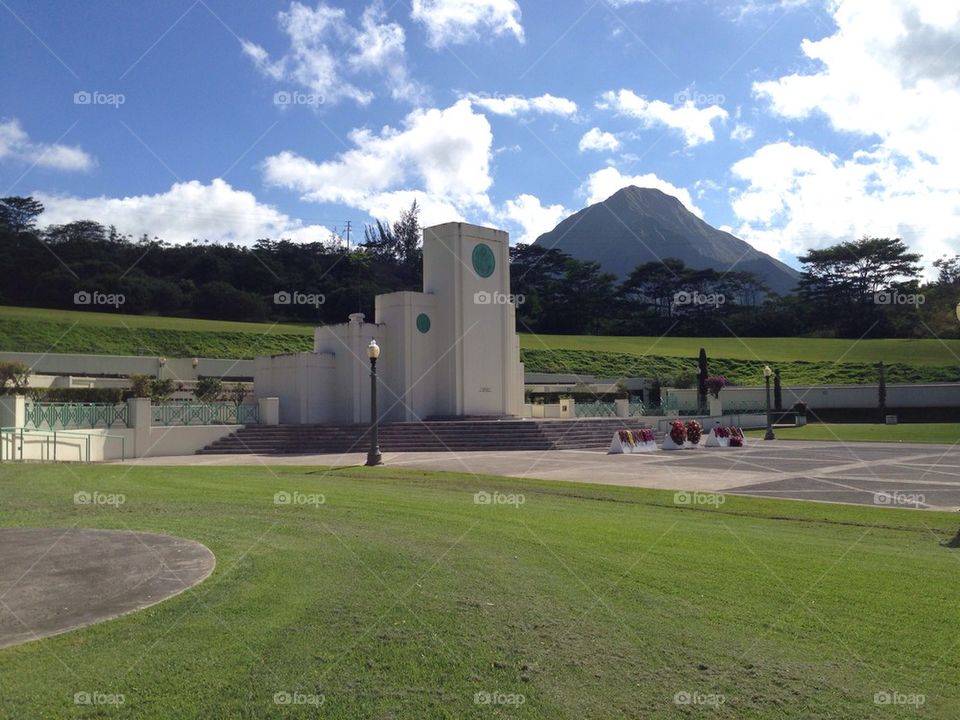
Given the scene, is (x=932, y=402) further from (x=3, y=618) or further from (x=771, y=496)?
(x=3, y=618)

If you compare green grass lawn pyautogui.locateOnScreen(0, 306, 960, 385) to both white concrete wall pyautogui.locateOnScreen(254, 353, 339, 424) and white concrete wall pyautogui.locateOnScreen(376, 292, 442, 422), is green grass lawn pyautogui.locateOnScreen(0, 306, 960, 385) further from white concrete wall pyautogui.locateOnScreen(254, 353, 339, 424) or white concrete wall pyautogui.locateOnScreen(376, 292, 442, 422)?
white concrete wall pyautogui.locateOnScreen(376, 292, 442, 422)

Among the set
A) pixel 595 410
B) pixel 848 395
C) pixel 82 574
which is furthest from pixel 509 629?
pixel 848 395

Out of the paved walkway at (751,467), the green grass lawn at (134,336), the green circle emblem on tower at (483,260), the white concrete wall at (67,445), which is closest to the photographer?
the paved walkway at (751,467)

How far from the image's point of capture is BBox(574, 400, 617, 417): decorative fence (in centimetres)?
4428

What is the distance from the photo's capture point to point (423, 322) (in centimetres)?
3912

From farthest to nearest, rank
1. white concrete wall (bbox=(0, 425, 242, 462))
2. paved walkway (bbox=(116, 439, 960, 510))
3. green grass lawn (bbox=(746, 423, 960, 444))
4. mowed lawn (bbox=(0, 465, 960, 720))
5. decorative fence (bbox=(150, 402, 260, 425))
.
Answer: green grass lawn (bbox=(746, 423, 960, 444)) → decorative fence (bbox=(150, 402, 260, 425)) → white concrete wall (bbox=(0, 425, 242, 462)) → paved walkway (bbox=(116, 439, 960, 510)) → mowed lawn (bbox=(0, 465, 960, 720))

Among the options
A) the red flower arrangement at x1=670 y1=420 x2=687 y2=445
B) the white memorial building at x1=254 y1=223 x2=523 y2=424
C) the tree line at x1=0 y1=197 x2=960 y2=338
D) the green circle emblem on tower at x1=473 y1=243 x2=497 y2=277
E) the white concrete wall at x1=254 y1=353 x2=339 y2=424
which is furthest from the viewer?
the tree line at x1=0 y1=197 x2=960 y2=338

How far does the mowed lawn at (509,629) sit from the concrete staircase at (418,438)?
21989 millimetres

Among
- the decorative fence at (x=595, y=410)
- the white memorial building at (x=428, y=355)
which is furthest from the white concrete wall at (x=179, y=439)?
the decorative fence at (x=595, y=410)

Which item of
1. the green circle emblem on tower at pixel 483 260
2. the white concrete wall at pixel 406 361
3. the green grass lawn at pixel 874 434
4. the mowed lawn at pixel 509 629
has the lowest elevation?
the green grass lawn at pixel 874 434

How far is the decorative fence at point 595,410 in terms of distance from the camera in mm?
44281

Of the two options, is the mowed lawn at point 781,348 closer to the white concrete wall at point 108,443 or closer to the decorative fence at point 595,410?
the decorative fence at point 595,410

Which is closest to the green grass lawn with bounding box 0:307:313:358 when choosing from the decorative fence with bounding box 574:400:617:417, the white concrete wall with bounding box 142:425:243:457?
the decorative fence with bounding box 574:400:617:417

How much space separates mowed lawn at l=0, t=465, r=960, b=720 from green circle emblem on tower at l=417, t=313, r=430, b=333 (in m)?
29.0
